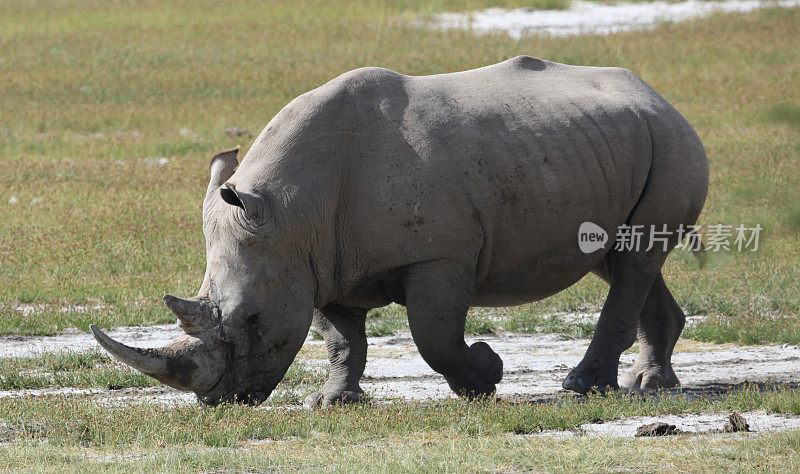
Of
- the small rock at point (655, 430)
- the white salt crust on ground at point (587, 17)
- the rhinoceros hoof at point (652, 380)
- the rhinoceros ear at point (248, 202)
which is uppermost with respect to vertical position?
the white salt crust on ground at point (587, 17)

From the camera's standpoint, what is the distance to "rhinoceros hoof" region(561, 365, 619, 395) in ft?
25.6

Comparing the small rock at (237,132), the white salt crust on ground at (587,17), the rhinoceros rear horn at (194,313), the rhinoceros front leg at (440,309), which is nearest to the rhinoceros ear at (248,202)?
the rhinoceros rear horn at (194,313)

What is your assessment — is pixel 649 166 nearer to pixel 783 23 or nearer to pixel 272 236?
pixel 272 236

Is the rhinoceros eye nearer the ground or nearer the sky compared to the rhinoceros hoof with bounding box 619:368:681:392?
nearer the sky

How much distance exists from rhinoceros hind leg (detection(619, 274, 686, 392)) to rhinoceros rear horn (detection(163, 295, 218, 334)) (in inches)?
133

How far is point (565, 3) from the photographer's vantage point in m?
34.0

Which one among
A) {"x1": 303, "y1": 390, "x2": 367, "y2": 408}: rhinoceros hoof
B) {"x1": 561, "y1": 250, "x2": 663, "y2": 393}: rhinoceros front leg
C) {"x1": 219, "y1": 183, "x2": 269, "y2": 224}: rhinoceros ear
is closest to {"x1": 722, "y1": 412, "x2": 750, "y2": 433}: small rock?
{"x1": 561, "y1": 250, "x2": 663, "y2": 393}: rhinoceros front leg

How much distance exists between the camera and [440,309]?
23.4ft

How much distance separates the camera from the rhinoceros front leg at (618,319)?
794cm

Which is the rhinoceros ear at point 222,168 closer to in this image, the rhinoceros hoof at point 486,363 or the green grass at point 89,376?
the green grass at point 89,376

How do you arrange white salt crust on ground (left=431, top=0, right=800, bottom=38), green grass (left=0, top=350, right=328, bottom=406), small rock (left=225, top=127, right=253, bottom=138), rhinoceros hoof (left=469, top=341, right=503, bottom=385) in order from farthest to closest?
white salt crust on ground (left=431, top=0, right=800, bottom=38) < small rock (left=225, top=127, right=253, bottom=138) < green grass (left=0, top=350, right=328, bottom=406) < rhinoceros hoof (left=469, top=341, right=503, bottom=385)

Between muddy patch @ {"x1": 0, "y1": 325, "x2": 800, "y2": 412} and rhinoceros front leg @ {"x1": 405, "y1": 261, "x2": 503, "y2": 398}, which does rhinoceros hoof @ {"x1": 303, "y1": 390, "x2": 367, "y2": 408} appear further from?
rhinoceros front leg @ {"x1": 405, "y1": 261, "x2": 503, "y2": 398}

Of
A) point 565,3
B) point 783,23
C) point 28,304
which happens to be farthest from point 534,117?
point 565,3

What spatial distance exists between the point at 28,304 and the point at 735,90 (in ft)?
51.8
